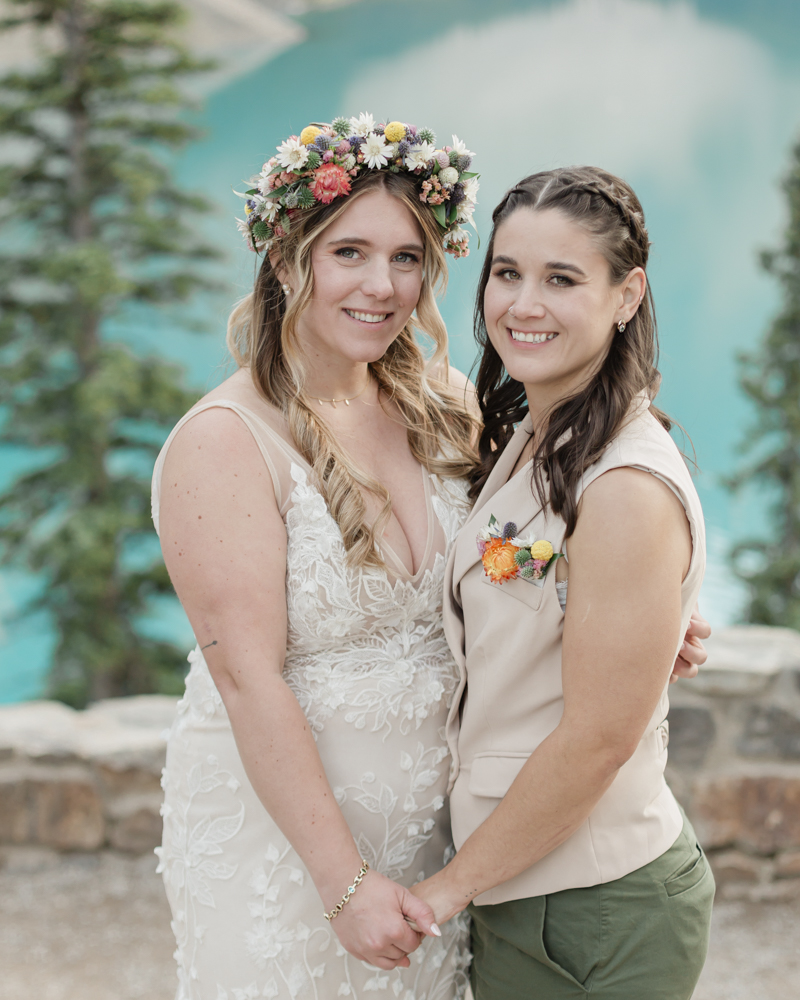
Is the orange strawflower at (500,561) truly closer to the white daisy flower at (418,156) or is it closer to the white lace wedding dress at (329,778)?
the white lace wedding dress at (329,778)

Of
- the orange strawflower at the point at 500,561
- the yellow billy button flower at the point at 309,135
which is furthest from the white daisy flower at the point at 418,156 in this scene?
the orange strawflower at the point at 500,561

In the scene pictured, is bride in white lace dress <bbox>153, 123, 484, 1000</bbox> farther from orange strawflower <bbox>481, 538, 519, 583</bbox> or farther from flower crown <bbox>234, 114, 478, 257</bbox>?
orange strawflower <bbox>481, 538, 519, 583</bbox>

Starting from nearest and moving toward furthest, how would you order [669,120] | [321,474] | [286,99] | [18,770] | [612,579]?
[612,579] → [321,474] → [18,770] → [669,120] → [286,99]

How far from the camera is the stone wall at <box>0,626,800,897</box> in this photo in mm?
3322

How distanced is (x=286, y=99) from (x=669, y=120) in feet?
11.4

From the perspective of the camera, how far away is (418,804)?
76.4 inches

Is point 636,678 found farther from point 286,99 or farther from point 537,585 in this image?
point 286,99

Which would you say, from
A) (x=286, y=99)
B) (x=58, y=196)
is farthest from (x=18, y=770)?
(x=286, y=99)

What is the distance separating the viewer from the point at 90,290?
5148mm

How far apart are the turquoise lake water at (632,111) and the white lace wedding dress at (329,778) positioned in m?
5.58

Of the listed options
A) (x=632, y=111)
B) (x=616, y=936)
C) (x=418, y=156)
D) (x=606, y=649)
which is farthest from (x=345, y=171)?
(x=632, y=111)

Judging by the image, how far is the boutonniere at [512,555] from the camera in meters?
1.56

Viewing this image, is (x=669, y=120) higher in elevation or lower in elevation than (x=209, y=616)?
higher

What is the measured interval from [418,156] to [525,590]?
3.24 ft
